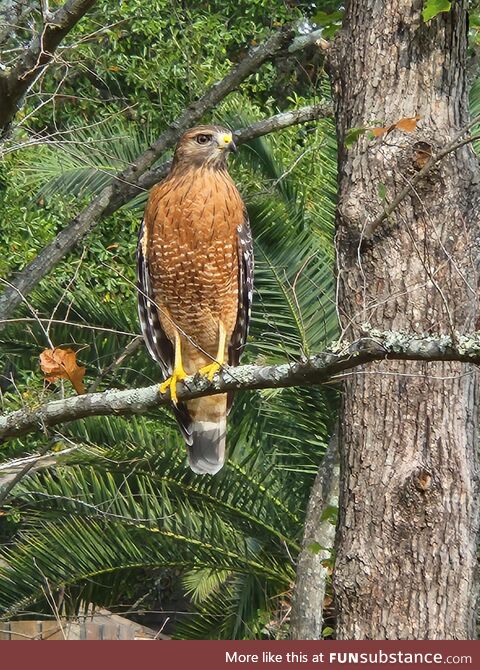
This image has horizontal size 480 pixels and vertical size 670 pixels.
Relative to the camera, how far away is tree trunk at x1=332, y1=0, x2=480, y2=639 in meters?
4.66

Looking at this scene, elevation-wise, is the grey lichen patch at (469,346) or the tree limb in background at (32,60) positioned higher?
the tree limb in background at (32,60)

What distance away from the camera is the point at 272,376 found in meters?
3.83

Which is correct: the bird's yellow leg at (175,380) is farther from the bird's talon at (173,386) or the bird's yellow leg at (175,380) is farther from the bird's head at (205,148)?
the bird's head at (205,148)

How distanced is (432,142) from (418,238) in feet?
1.28

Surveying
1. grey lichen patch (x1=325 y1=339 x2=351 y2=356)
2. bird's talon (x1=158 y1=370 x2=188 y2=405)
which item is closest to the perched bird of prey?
bird's talon (x1=158 y1=370 x2=188 y2=405)

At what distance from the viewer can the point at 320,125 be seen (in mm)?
8898

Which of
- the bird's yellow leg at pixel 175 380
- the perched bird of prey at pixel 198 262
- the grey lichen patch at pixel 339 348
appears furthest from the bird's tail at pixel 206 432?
the grey lichen patch at pixel 339 348

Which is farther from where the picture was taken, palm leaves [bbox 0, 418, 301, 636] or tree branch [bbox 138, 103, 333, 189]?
palm leaves [bbox 0, 418, 301, 636]

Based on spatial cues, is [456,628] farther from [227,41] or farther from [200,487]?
[227,41]

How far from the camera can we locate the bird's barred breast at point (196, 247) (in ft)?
18.9

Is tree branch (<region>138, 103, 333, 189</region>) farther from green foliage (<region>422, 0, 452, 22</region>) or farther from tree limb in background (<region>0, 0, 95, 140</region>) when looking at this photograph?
green foliage (<region>422, 0, 452, 22</region>)

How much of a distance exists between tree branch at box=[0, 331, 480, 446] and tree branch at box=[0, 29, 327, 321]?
2.47 m

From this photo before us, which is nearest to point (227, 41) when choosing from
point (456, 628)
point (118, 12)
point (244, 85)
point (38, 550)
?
point (244, 85)

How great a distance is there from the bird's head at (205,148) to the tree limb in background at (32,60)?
0.82m
